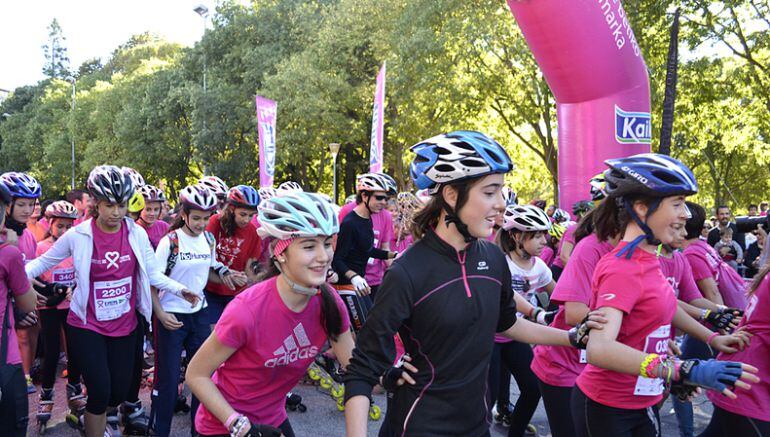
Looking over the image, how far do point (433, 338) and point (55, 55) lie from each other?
4159 inches

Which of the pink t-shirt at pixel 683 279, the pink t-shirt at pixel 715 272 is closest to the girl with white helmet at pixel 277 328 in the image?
the pink t-shirt at pixel 683 279

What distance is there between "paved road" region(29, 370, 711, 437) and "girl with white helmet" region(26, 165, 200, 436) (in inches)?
52.1

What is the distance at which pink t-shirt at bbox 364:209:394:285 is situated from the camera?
28.8 ft

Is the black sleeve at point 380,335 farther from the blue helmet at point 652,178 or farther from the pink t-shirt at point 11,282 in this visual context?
the pink t-shirt at point 11,282

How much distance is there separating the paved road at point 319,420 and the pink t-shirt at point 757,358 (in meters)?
3.18

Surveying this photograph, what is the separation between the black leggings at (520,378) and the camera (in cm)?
557

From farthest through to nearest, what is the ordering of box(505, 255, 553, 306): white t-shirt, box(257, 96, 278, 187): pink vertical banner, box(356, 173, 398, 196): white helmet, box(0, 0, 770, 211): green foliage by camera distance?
box(0, 0, 770, 211): green foliage, box(257, 96, 278, 187): pink vertical banner, box(356, 173, 398, 196): white helmet, box(505, 255, 553, 306): white t-shirt

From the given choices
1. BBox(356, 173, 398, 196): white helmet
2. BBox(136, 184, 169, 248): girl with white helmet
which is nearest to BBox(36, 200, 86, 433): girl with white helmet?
BBox(136, 184, 169, 248): girl with white helmet

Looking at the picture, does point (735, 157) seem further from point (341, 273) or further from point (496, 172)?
point (496, 172)

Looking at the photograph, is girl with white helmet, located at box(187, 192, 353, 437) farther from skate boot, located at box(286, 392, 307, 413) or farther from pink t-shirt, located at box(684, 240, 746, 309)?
skate boot, located at box(286, 392, 307, 413)

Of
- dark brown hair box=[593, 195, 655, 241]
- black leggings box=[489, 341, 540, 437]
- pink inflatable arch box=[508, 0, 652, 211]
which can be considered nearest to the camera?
dark brown hair box=[593, 195, 655, 241]

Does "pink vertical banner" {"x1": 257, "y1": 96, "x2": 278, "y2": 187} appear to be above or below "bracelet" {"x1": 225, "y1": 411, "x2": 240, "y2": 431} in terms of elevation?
above

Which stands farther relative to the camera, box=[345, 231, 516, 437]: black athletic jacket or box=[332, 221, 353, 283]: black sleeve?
box=[332, 221, 353, 283]: black sleeve

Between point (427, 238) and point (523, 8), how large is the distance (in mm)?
8386
